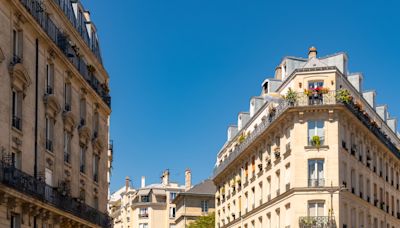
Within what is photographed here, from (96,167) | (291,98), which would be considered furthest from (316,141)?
(96,167)

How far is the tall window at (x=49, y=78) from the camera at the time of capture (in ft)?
120

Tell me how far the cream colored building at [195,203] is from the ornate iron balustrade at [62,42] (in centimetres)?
5491

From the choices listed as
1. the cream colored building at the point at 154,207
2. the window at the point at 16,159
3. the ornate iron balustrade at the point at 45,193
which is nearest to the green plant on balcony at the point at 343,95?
the ornate iron balustrade at the point at 45,193

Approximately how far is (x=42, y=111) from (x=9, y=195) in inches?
289

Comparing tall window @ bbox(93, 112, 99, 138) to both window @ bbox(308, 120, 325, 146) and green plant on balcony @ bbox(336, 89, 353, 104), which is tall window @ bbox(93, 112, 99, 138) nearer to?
window @ bbox(308, 120, 325, 146)

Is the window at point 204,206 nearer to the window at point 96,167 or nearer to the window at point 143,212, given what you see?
the window at point 143,212

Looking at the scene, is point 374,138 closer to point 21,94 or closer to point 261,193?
point 261,193

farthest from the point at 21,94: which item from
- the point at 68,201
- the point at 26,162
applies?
the point at 68,201

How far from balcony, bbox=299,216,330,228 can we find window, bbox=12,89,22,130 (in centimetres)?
2639

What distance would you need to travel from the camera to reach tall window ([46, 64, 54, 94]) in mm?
36500

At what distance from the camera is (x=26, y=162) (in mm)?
32594

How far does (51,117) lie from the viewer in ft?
121

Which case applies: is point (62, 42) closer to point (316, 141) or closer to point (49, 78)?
point (49, 78)

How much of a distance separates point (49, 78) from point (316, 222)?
23634 millimetres
